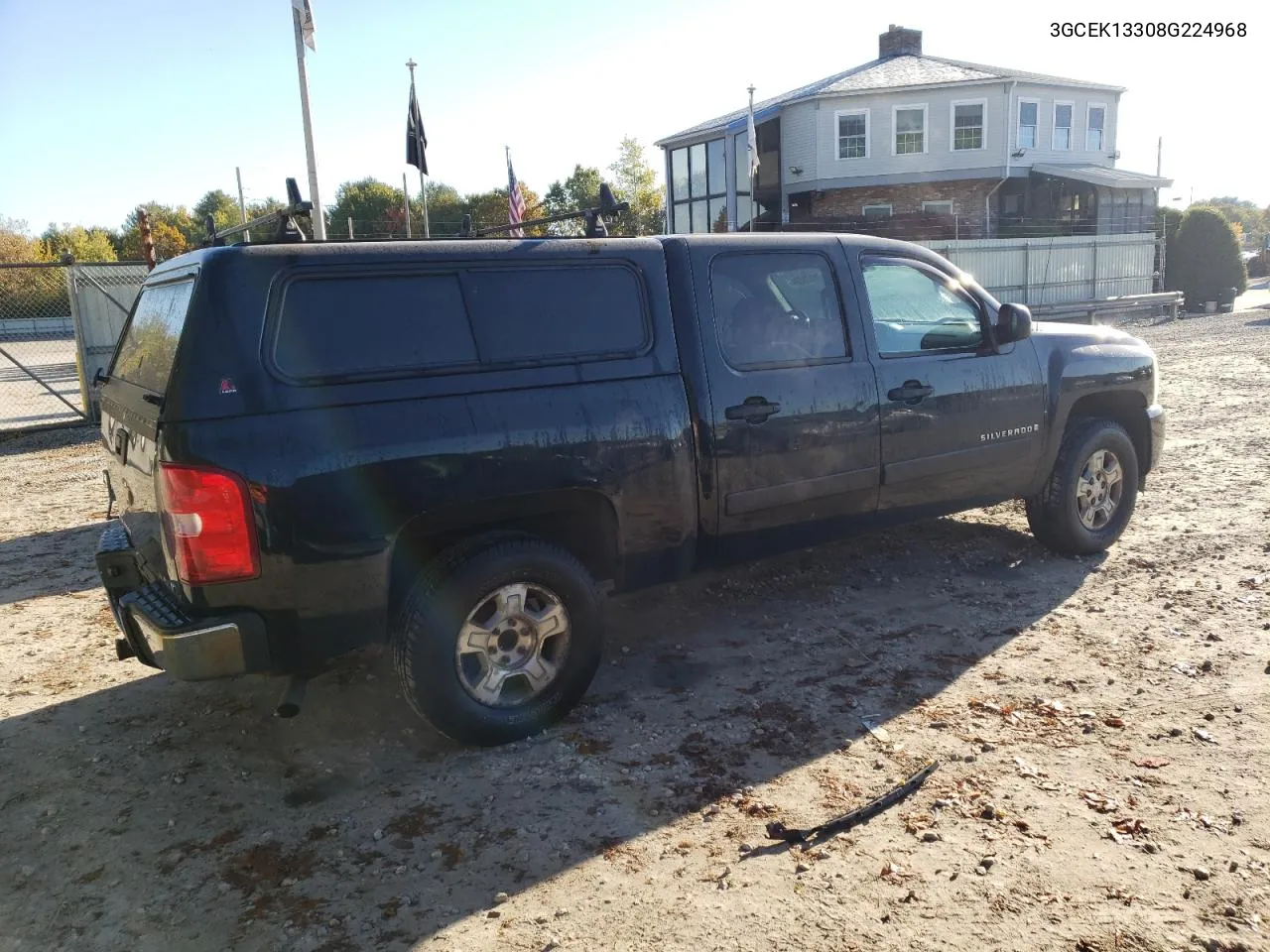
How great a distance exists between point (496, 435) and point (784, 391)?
1531 millimetres

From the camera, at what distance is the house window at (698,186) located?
33.3 m

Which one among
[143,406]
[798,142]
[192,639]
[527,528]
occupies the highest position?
[798,142]

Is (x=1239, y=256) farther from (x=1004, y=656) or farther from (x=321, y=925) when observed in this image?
(x=321, y=925)

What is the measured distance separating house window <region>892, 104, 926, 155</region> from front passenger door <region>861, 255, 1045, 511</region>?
1133 inches

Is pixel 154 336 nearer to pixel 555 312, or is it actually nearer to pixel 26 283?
pixel 555 312

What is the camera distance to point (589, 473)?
12.7ft

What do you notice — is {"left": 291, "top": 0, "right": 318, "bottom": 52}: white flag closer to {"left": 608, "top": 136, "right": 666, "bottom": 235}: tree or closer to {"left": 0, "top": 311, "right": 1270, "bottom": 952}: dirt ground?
{"left": 0, "top": 311, "right": 1270, "bottom": 952}: dirt ground

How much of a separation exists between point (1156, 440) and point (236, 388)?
18.1 feet

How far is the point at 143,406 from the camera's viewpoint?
11.6ft

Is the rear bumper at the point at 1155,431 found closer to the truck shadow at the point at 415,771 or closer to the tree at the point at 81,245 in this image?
the truck shadow at the point at 415,771

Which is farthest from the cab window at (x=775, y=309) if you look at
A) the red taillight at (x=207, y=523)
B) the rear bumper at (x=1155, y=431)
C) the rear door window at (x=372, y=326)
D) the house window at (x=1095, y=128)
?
the house window at (x=1095, y=128)

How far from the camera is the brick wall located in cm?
3195

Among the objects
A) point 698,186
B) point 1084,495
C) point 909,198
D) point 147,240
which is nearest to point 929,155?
point 909,198

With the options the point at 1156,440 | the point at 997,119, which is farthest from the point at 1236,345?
the point at 997,119
